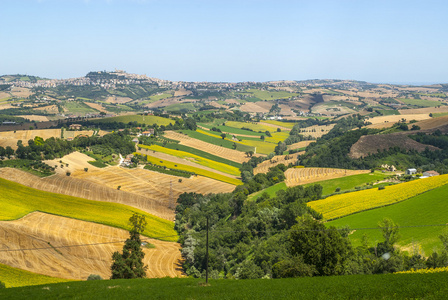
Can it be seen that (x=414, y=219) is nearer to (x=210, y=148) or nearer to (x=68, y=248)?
(x=68, y=248)

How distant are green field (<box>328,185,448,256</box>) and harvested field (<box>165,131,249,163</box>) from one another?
295ft

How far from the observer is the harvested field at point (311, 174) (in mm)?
93125

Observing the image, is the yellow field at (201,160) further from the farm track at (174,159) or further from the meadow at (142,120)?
the meadow at (142,120)

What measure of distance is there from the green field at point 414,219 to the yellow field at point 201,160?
236 ft

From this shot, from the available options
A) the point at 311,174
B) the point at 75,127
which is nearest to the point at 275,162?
the point at 311,174

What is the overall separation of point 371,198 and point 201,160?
77.6 m

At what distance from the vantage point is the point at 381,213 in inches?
2167

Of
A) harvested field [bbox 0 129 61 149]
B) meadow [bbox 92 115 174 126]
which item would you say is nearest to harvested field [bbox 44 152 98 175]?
harvested field [bbox 0 129 61 149]

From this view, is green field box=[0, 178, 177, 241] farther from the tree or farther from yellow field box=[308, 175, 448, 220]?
yellow field box=[308, 175, 448, 220]

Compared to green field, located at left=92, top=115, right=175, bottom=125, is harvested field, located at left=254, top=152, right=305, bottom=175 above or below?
below

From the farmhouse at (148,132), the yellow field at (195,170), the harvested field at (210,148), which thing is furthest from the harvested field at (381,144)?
the farmhouse at (148,132)

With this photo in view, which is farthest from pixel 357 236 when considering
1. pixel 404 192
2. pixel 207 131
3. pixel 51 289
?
pixel 207 131

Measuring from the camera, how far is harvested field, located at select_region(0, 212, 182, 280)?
162ft

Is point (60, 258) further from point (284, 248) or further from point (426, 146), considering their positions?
point (426, 146)
